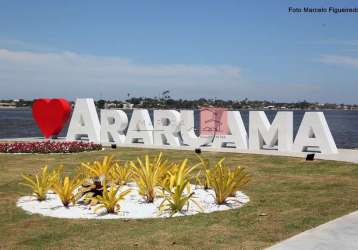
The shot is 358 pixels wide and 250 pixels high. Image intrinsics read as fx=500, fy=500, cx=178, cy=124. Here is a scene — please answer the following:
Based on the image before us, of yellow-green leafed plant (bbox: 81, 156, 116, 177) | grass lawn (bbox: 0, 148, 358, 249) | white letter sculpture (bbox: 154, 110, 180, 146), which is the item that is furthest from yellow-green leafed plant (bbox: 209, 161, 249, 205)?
white letter sculpture (bbox: 154, 110, 180, 146)

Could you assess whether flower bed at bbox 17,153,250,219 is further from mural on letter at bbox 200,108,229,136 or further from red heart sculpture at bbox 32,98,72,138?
red heart sculpture at bbox 32,98,72,138

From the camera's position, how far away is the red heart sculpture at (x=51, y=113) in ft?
84.0

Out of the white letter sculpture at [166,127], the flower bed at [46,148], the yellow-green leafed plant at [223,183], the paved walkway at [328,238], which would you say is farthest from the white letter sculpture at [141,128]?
the paved walkway at [328,238]

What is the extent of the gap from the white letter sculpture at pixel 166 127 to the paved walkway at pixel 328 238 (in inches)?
605

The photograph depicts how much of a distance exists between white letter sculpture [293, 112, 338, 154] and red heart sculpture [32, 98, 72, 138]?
12.2 metres

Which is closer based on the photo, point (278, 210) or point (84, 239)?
point (84, 239)

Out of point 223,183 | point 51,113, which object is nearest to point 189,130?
point 51,113

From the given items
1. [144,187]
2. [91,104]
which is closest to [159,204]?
[144,187]

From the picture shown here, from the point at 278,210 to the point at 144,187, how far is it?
248cm

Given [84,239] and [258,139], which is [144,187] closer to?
[84,239]

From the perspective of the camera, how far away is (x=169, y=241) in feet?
22.2

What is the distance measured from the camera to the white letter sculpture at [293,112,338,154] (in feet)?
60.9

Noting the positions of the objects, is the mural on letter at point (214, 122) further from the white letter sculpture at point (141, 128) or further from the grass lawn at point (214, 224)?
the grass lawn at point (214, 224)

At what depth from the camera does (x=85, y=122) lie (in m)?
24.8
